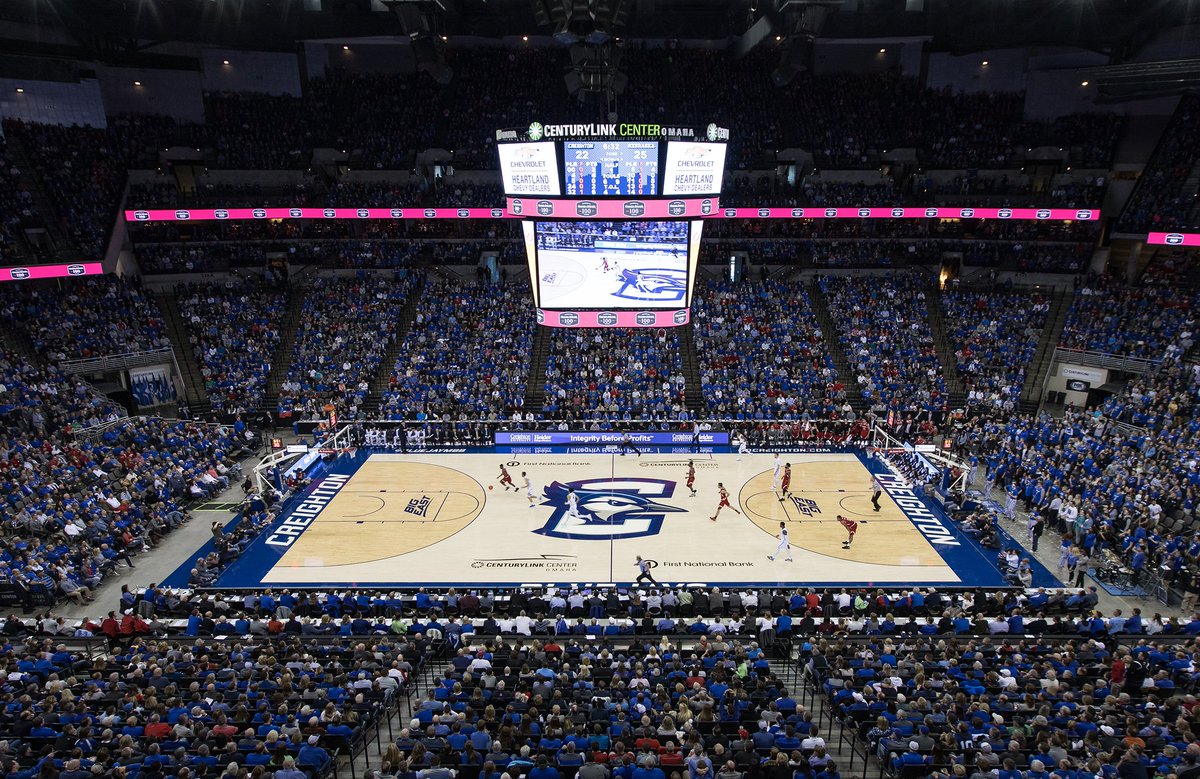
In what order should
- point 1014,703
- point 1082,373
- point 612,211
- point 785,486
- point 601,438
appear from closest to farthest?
1. point 1014,703
2. point 785,486
3. point 612,211
4. point 601,438
5. point 1082,373

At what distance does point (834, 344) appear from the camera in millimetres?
37188

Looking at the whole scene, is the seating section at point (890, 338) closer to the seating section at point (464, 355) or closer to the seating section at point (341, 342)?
the seating section at point (464, 355)

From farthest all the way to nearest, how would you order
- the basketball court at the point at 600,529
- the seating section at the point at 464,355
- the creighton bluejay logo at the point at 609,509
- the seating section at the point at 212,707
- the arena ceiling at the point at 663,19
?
the seating section at the point at 464,355 → the arena ceiling at the point at 663,19 → the creighton bluejay logo at the point at 609,509 → the basketball court at the point at 600,529 → the seating section at the point at 212,707

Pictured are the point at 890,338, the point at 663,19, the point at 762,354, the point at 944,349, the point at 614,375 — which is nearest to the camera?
the point at 614,375

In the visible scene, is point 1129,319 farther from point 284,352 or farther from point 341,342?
point 284,352

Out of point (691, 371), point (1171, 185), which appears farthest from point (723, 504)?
point (1171, 185)

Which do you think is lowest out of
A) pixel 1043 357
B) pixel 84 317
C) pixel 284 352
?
pixel 1043 357

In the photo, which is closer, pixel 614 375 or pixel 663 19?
pixel 614 375

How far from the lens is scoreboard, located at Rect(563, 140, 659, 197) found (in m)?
26.2

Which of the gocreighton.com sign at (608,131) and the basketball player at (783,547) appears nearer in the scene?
the basketball player at (783,547)

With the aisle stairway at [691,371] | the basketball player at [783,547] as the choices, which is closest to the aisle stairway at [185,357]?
the aisle stairway at [691,371]

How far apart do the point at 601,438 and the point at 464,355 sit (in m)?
9.09

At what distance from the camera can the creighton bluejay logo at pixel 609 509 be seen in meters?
23.2

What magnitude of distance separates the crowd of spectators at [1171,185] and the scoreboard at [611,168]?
25.9m
